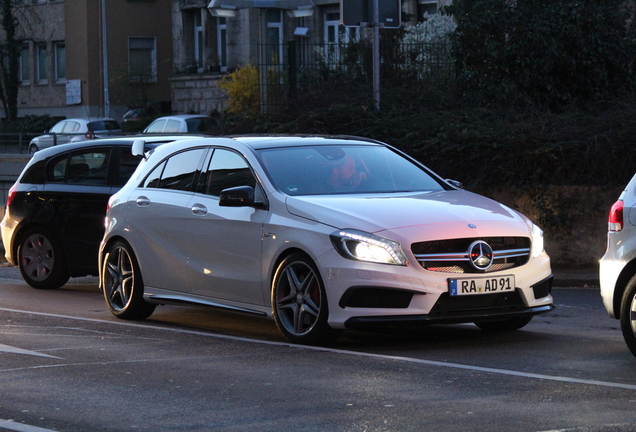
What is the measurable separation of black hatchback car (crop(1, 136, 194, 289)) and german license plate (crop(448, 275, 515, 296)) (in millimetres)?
5404

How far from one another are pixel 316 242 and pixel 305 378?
55.4 inches

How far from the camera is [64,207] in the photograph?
1377cm

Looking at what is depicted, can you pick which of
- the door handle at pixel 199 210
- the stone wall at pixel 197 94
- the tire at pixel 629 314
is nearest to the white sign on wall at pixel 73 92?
the stone wall at pixel 197 94

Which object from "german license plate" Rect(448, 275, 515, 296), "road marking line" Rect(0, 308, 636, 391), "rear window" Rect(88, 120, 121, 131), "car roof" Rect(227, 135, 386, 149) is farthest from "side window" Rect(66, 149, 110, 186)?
"rear window" Rect(88, 120, 121, 131)

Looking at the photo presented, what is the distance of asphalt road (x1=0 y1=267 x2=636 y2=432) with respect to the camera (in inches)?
257

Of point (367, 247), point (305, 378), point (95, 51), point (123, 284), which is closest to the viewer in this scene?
point (305, 378)

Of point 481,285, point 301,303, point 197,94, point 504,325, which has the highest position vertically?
point 197,94

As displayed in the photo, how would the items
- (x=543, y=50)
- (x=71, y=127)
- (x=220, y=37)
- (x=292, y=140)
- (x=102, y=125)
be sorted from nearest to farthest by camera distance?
(x=292, y=140) → (x=543, y=50) → (x=102, y=125) → (x=71, y=127) → (x=220, y=37)

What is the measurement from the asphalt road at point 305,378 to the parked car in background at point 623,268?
0.30m

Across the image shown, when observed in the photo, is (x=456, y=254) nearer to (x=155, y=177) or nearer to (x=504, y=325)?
(x=504, y=325)

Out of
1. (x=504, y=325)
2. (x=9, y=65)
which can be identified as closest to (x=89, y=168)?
(x=504, y=325)

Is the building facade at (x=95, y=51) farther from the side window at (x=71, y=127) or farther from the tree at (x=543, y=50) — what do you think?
the tree at (x=543, y=50)

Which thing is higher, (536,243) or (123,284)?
(536,243)

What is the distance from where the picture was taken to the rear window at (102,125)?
1839 inches
